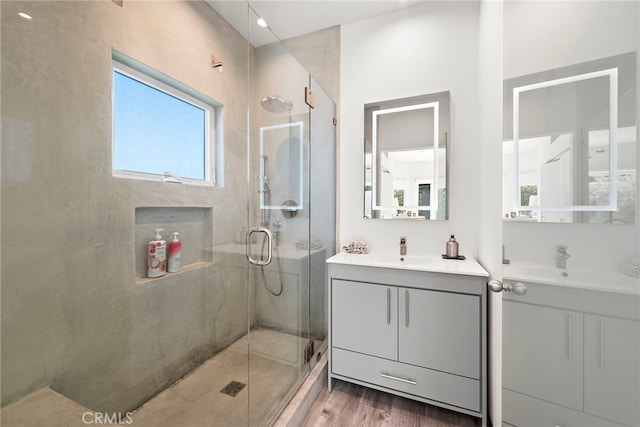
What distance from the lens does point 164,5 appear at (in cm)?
138

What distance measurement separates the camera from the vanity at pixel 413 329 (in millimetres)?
1321

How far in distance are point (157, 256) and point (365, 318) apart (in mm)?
1296

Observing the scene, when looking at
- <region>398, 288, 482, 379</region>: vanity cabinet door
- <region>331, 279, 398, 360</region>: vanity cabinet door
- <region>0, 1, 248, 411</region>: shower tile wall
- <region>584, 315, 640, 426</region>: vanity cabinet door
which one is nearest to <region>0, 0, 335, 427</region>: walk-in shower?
<region>0, 1, 248, 411</region>: shower tile wall

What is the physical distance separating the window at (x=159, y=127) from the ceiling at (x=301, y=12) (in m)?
0.61

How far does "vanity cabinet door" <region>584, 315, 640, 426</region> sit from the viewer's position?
44cm

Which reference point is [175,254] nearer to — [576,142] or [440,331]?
[440,331]

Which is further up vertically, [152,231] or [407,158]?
[407,158]

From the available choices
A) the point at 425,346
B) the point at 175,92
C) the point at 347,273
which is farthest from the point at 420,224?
the point at 175,92

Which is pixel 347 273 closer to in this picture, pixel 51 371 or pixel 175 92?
pixel 51 371

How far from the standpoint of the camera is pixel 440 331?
4.50 feet

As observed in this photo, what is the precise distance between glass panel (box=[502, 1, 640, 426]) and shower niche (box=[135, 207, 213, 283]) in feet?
5.44

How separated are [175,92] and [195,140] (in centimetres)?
30

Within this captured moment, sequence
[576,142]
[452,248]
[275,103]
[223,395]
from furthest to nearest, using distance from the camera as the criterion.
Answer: [452,248] < [275,103] < [223,395] < [576,142]

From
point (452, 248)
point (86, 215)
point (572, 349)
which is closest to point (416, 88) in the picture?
point (452, 248)
